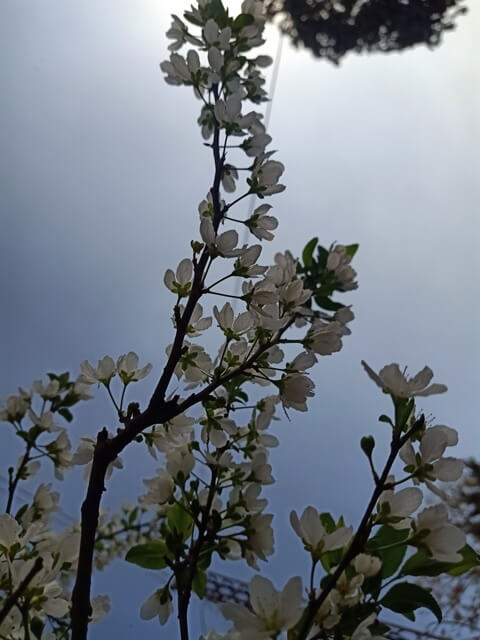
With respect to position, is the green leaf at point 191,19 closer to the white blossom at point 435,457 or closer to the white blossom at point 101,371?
the white blossom at point 101,371

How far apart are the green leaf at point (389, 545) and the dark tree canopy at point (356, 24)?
1453mm

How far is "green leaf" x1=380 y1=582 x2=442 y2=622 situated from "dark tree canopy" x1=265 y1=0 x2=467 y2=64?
1480mm

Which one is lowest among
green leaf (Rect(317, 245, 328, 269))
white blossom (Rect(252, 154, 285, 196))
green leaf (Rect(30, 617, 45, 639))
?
green leaf (Rect(30, 617, 45, 639))

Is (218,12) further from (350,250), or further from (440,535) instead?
(440,535)

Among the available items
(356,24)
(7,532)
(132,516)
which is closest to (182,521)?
(7,532)

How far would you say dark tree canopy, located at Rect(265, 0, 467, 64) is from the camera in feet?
4.89

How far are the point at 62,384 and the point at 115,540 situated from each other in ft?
1.10

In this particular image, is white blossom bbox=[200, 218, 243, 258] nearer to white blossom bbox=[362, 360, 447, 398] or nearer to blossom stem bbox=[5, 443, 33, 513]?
white blossom bbox=[362, 360, 447, 398]

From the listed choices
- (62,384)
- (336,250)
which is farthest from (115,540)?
(336,250)

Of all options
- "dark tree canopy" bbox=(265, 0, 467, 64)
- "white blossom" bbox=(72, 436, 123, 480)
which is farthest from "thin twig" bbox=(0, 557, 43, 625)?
"dark tree canopy" bbox=(265, 0, 467, 64)

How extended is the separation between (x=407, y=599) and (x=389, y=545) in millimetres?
47

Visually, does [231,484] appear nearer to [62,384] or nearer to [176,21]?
[62,384]

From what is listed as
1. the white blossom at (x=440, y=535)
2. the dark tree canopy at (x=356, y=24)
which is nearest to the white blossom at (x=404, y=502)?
the white blossom at (x=440, y=535)

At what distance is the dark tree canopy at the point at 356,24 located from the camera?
149 cm
